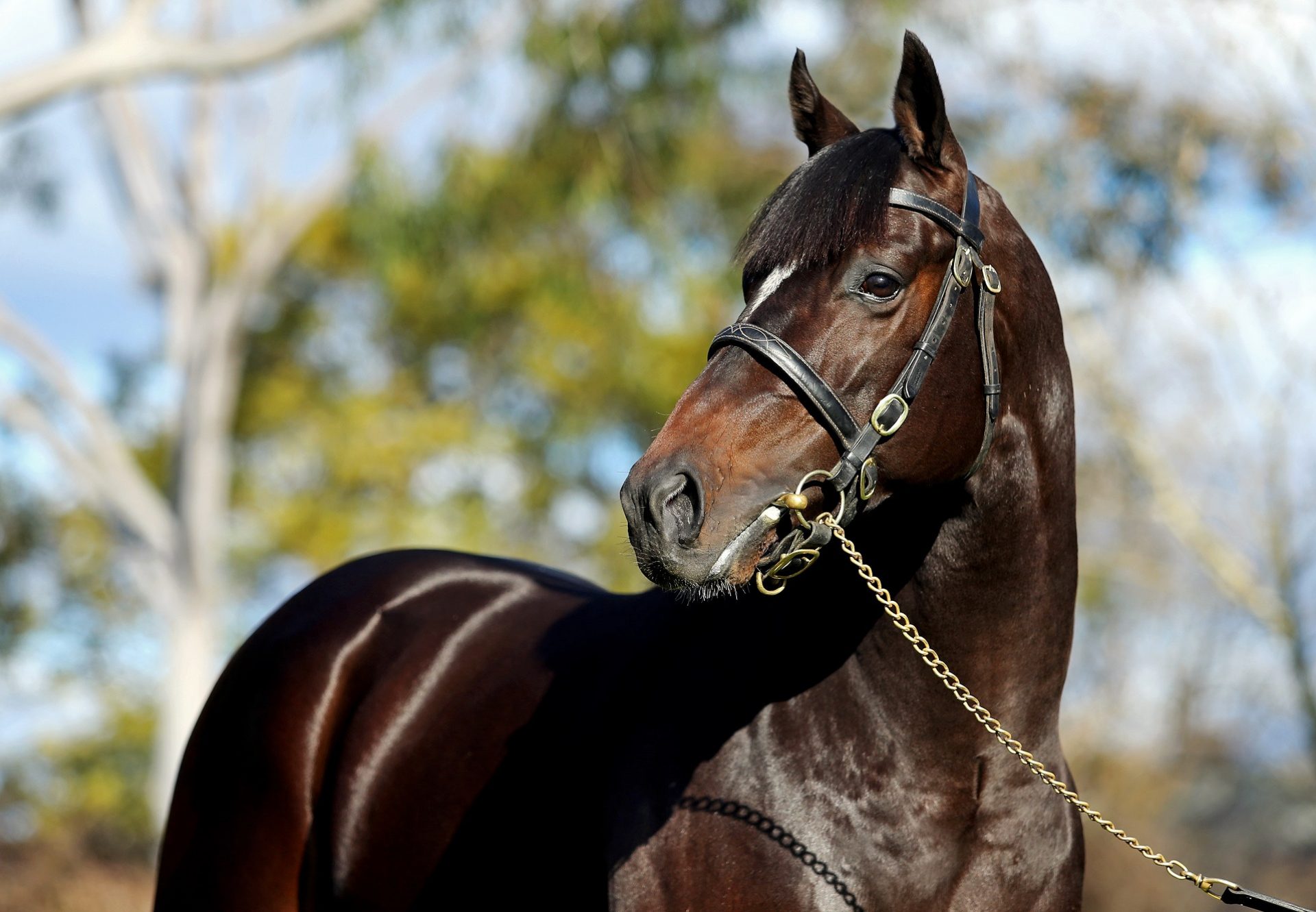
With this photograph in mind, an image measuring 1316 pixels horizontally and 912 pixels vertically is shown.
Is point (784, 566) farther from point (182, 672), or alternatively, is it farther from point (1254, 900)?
point (182, 672)

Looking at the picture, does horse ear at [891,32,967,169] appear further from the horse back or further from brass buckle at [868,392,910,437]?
the horse back

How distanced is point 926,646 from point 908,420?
0.45m

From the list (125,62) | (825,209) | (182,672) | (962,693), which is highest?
(125,62)

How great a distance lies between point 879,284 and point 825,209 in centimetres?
17

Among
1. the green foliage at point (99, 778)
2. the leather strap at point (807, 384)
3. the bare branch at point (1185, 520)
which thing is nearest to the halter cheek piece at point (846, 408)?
the leather strap at point (807, 384)

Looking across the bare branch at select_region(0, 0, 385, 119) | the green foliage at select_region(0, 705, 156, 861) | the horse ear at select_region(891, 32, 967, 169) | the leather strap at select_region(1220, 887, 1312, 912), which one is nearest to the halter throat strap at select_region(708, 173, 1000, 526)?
the horse ear at select_region(891, 32, 967, 169)

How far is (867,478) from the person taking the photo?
7.57 ft

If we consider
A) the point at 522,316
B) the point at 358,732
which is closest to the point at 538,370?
the point at 522,316

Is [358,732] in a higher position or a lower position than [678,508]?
lower

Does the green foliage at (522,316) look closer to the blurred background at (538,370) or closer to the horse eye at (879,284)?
the blurred background at (538,370)

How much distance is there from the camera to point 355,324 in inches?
818

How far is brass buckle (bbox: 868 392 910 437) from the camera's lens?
2.31 meters

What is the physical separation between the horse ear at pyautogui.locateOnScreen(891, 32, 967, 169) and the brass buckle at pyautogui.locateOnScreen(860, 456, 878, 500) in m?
0.65

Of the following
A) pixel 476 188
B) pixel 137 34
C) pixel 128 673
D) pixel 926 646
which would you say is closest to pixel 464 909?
pixel 926 646
